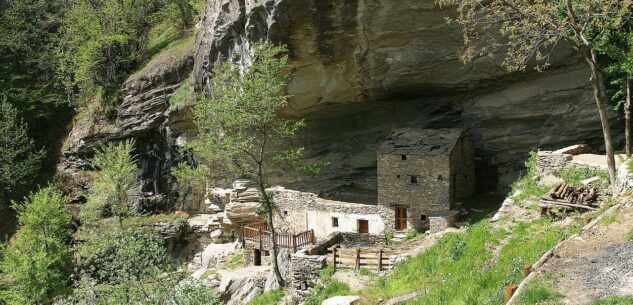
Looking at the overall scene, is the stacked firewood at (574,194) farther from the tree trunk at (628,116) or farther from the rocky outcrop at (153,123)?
the rocky outcrop at (153,123)

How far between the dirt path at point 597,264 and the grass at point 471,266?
955 millimetres

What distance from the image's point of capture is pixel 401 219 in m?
22.9

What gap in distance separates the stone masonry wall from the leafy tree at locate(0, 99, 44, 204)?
23.2 metres

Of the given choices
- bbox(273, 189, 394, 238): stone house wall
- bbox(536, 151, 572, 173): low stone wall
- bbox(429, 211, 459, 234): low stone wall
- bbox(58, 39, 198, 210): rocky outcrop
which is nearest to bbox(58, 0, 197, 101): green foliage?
bbox(58, 39, 198, 210): rocky outcrop

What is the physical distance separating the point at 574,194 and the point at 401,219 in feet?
27.7

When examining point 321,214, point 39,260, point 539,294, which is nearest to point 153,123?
point 39,260

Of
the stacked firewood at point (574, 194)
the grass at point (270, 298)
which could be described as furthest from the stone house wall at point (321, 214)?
the stacked firewood at point (574, 194)

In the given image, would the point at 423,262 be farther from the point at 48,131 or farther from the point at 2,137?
the point at 48,131

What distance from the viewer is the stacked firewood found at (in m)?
15.2

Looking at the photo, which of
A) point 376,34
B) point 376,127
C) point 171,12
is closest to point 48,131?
point 171,12

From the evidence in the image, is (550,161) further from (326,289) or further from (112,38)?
(112,38)

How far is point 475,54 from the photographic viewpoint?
2106 centimetres

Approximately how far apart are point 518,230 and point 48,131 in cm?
3366

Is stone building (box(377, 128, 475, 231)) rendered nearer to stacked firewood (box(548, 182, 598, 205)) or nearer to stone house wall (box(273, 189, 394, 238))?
stone house wall (box(273, 189, 394, 238))
